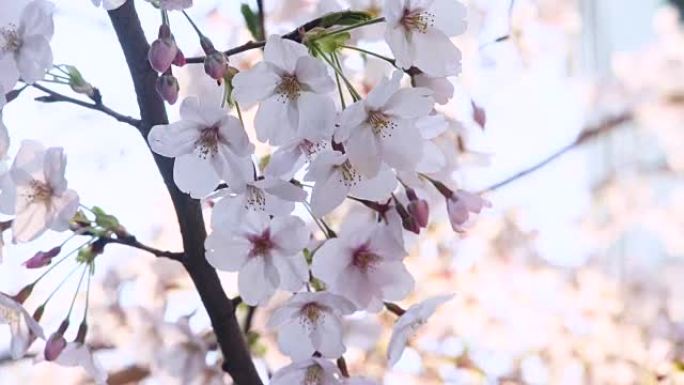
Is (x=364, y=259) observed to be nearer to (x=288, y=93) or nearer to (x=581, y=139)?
(x=288, y=93)

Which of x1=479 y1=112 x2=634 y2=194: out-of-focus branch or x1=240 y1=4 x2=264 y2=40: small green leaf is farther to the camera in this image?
x1=479 y1=112 x2=634 y2=194: out-of-focus branch

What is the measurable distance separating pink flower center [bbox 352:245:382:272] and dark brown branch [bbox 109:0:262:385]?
0.09 metres

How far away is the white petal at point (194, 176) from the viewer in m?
0.43

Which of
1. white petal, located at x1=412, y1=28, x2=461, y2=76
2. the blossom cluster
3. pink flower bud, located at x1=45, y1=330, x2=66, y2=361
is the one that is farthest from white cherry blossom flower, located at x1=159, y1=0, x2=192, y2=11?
pink flower bud, located at x1=45, y1=330, x2=66, y2=361

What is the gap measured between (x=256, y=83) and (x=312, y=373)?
→ 6.2 inches

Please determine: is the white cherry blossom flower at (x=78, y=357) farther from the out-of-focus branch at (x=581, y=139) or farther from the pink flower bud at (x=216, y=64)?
the out-of-focus branch at (x=581, y=139)

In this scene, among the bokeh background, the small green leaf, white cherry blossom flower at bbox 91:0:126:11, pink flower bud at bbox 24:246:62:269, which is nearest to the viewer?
white cherry blossom flower at bbox 91:0:126:11

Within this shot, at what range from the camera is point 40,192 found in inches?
17.9

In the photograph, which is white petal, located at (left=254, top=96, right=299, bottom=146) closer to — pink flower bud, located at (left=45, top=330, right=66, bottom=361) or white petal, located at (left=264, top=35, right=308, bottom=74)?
white petal, located at (left=264, top=35, right=308, bottom=74)

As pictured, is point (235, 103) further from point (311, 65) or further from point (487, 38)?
point (487, 38)

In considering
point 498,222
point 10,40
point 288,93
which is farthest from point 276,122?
point 498,222

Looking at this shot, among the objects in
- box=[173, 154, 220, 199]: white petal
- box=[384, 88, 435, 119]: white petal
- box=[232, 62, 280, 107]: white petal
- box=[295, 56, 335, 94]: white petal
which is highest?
box=[232, 62, 280, 107]: white petal

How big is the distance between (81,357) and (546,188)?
3.18 feet

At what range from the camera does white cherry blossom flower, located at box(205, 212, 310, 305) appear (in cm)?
45
